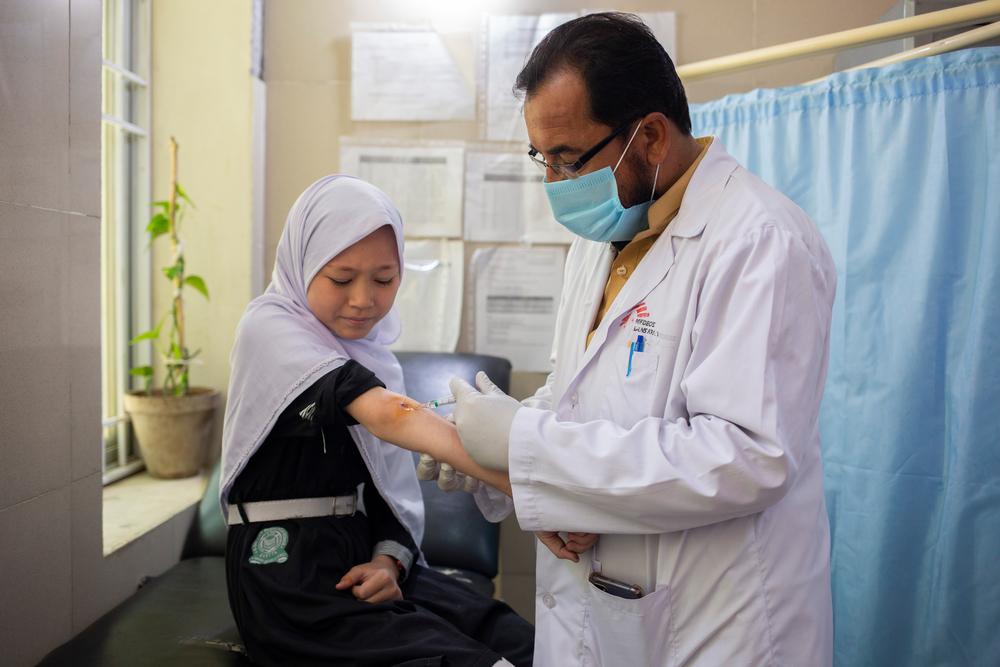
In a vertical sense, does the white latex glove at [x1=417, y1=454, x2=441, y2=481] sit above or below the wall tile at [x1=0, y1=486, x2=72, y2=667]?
above

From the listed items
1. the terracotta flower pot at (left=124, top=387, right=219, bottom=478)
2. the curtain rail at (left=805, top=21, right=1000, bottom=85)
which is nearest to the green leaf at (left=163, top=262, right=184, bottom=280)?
the terracotta flower pot at (left=124, top=387, right=219, bottom=478)

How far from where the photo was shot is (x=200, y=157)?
8.07ft

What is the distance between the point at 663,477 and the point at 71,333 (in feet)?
4.10

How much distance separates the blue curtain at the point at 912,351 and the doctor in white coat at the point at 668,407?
32.3 inches

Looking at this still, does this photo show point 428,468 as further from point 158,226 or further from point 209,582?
point 158,226

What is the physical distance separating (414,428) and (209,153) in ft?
5.56

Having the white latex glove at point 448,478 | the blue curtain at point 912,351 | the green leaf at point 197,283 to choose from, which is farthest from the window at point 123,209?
the blue curtain at point 912,351

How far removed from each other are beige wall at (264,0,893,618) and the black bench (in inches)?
12.7

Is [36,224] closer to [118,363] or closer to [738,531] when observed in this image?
[118,363]

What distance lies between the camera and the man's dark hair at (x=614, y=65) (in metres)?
1.10

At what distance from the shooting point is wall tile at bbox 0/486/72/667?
1390 mm

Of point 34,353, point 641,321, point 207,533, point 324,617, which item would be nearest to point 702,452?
point 641,321

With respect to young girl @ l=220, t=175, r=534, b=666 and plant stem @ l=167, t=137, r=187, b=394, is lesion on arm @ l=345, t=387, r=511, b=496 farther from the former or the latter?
plant stem @ l=167, t=137, r=187, b=394

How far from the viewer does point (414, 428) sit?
1.16 metres
